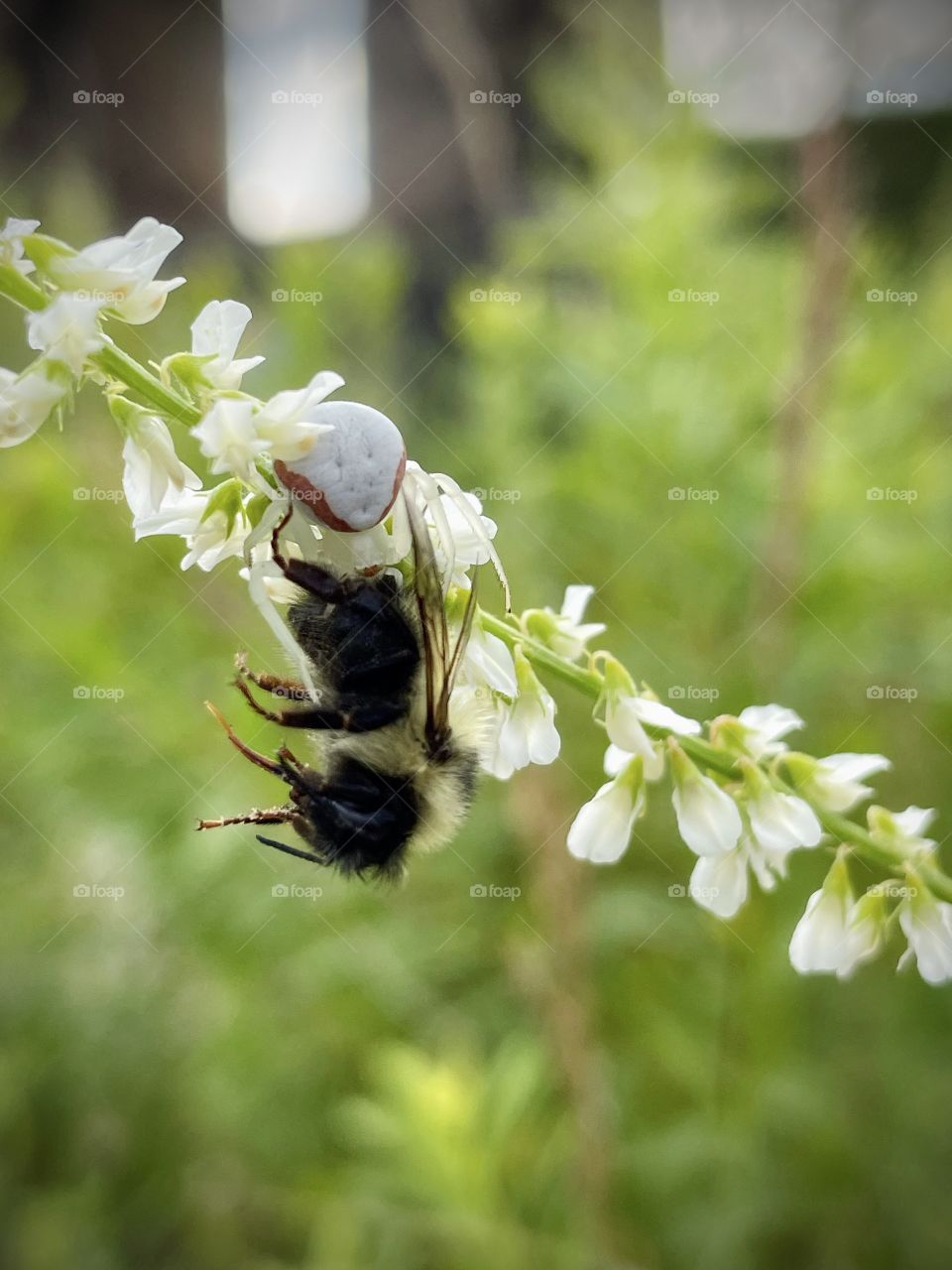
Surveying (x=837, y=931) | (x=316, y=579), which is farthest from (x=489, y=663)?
(x=837, y=931)

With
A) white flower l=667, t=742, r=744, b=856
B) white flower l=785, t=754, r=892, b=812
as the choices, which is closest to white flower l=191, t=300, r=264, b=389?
white flower l=667, t=742, r=744, b=856

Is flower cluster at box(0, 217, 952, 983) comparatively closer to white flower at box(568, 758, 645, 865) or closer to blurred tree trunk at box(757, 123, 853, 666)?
white flower at box(568, 758, 645, 865)

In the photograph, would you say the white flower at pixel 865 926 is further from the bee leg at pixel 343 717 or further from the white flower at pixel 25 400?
the white flower at pixel 25 400

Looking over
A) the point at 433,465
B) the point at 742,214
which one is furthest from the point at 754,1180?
the point at 742,214

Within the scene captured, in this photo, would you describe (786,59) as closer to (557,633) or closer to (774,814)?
(557,633)

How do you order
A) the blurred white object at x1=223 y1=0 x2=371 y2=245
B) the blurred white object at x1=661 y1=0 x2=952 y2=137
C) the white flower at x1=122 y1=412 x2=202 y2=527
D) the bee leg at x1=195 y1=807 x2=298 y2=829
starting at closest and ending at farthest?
1. the white flower at x1=122 y1=412 x2=202 y2=527
2. the bee leg at x1=195 y1=807 x2=298 y2=829
3. the blurred white object at x1=661 y1=0 x2=952 y2=137
4. the blurred white object at x1=223 y1=0 x2=371 y2=245

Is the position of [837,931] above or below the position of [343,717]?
below
